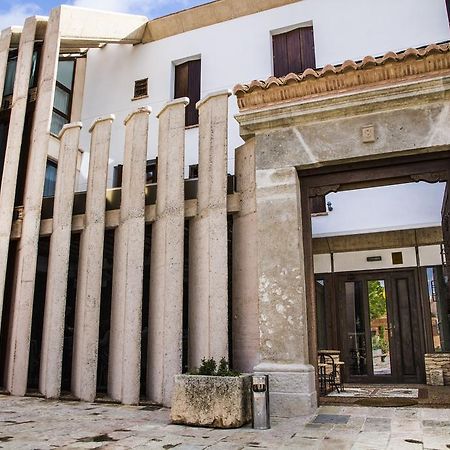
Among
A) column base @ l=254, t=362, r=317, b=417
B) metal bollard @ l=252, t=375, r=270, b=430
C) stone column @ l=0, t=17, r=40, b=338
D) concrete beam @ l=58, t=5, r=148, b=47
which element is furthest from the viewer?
concrete beam @ l=58, t=5, r=148, b=47

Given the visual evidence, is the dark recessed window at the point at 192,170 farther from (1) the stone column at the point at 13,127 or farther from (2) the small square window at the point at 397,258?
(2) the small square window at the point at 397,258

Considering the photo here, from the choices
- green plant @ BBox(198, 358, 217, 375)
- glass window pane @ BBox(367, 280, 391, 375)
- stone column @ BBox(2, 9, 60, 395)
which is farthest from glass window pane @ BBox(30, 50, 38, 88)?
glass window pane @ BBox(367, 280, 391, 375)

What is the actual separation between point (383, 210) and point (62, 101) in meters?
9.10

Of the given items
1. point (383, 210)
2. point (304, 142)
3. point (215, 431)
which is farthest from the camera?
point (383, 210)

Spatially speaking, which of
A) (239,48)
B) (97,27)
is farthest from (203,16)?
(97,27)

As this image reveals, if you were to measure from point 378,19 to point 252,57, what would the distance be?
→ 322 centimetres

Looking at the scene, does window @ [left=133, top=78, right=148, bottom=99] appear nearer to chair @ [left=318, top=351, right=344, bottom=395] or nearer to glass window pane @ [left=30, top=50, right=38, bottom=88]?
glass window pane @ [left=30, top=50, right=38, bottom=88]

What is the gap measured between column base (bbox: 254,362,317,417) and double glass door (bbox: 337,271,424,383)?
6.30 m

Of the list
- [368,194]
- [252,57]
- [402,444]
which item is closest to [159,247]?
[402,444]

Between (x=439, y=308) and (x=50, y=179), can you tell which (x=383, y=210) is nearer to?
(x=439, y=308)

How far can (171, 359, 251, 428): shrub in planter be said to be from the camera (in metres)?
5.53

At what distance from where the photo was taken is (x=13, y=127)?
9.91 metres

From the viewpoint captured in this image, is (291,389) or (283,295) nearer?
(291,389)

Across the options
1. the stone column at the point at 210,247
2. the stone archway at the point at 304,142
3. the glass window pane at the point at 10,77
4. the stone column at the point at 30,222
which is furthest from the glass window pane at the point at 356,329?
the glass window pane at the point at 10,77
